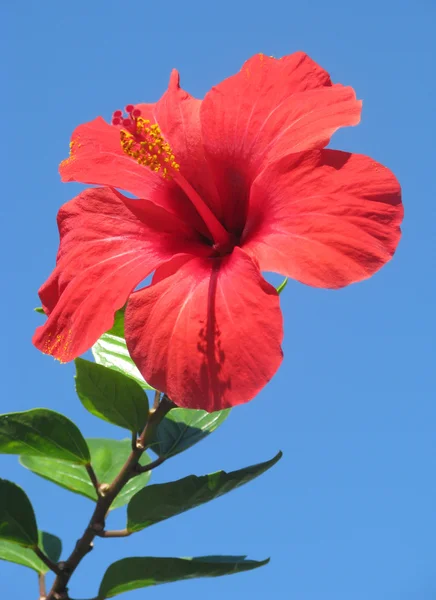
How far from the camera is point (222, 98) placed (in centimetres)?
187

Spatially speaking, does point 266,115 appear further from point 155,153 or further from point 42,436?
point 42,436

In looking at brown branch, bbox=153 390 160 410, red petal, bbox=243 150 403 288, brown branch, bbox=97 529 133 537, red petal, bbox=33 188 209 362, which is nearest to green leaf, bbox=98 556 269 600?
brown branch, bbox=97 529 133 537

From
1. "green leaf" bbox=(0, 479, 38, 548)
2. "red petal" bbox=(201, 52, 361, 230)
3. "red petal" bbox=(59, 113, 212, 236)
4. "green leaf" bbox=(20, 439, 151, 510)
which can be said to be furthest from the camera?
"green leaf" bbox=(20, 439, 151, 510)

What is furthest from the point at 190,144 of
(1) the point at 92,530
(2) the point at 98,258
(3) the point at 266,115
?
(1) the point at 92,530

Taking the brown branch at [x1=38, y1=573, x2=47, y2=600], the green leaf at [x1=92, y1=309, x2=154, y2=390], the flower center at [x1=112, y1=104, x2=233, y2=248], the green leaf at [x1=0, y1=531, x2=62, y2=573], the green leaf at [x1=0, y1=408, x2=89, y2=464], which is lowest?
the brown branch at [x1=38, y1=573, x2=47, y2=600]

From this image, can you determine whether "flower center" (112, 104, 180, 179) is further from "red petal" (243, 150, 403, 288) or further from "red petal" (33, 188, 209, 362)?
"red petal" (243, 150, 403, 288)

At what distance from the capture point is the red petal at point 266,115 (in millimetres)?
1704

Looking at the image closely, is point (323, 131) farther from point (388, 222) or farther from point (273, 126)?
point (388, 222)

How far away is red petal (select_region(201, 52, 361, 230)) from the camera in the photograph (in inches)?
67.1

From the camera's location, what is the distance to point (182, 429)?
78.3 inches

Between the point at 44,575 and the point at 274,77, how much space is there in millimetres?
1488

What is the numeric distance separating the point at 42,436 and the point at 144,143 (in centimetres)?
80

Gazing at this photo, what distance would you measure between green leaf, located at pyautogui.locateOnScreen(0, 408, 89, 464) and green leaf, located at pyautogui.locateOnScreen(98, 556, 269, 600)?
29 cm

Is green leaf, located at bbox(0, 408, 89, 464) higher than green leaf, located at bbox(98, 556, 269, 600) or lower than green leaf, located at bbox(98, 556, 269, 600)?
higher
